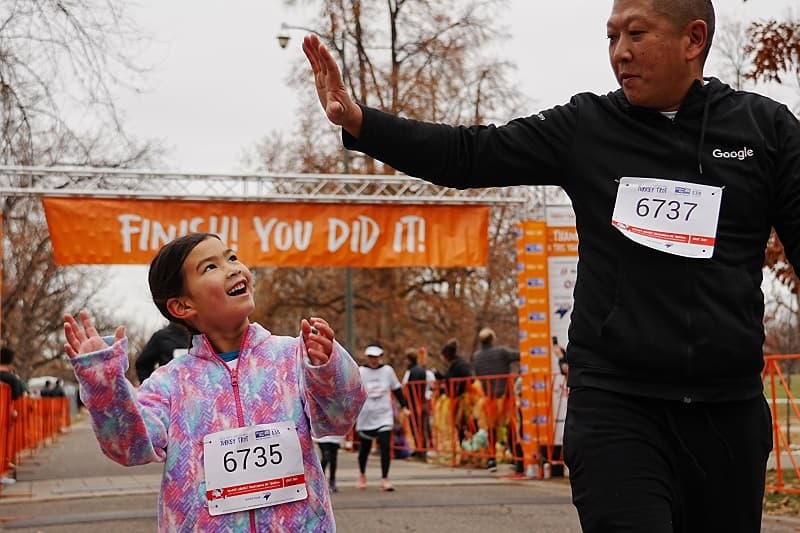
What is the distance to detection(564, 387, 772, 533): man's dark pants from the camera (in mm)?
3324

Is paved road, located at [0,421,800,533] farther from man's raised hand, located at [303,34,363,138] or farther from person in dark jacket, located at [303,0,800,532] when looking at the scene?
man's raised hand, located at [303,34,363,138]

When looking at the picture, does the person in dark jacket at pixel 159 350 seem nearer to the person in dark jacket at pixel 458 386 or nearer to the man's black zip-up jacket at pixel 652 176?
the man's black zip-up jacket at pixel 652 176

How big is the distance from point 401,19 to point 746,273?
3107 centimetres

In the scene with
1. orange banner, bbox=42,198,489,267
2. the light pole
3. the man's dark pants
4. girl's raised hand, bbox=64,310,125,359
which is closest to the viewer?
the man's dark pants

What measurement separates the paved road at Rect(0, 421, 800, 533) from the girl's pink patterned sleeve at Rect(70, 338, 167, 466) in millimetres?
6711

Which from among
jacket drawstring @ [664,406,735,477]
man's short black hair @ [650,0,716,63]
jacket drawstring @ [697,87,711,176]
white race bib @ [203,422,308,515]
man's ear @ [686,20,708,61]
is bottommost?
white race bib @ [203,422,308,515]

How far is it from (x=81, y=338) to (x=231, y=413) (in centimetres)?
54

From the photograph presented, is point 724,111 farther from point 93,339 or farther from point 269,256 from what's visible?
point 269,256

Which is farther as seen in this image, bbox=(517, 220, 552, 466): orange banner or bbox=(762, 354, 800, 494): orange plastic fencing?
bbox=(517, 220, 552, 466): orange banner

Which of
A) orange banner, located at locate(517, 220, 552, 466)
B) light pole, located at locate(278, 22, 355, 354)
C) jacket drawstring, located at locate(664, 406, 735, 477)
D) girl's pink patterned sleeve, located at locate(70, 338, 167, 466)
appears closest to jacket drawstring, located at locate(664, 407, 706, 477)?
jacket drawstring, located at locate(664, 406, 735, 477)

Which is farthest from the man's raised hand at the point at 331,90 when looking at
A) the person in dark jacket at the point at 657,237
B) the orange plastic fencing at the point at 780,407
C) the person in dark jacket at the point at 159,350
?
the orange plastic fencing at the point at 780,407

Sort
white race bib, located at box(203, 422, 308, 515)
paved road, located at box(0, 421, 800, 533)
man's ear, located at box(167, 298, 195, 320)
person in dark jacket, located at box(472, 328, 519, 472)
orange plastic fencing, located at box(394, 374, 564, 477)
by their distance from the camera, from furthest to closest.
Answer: person in dark jacket, located at box(472, 328, 519, 472)
orange plastic fencing, located at box(394, 374, 564, 477)
paved road, located at box(0, 421, 800, 533)
man's ear, located at box(167, 298, 195, 320)
white race bib, located at box(203, 422, 308, 515)

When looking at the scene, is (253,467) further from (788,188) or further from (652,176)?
(788,188)

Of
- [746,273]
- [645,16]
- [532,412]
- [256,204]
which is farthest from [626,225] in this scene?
[256,204]
